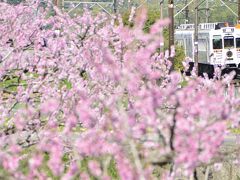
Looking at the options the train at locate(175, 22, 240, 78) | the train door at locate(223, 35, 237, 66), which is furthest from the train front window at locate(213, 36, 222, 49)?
the train door at locate(223, 35, 237, 66)

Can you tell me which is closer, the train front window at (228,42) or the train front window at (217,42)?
the train front window at (217,42)

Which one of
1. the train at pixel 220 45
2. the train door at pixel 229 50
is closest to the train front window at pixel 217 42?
the train at pixel 220 45

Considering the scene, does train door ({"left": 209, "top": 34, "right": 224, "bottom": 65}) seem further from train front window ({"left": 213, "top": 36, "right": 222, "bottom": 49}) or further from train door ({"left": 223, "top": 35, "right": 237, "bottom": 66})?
train door ({"left": 223, "top": 35, "right": 237, "bottom": 66})

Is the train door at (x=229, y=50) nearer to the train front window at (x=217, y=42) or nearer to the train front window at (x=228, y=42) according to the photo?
the train front window at (x=228, y=42)

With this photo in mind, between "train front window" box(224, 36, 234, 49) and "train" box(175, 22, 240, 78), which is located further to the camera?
"train front window" box(224, 36, 234, 49)

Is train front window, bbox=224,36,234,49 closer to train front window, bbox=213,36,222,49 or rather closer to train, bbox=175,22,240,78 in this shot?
train, bbox=175,22,240,78

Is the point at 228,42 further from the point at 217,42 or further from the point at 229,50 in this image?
the point at 217,42

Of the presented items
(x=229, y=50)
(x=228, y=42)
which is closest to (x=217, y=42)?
(x=228, y=42)

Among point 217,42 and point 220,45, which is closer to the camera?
point 217,42

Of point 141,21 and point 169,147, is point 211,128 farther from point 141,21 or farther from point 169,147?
point 141,21

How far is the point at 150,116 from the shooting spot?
3.23 metres

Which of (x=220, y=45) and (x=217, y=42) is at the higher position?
(x=217, y=42)

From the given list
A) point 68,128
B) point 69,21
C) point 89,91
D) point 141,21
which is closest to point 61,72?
point 89,91

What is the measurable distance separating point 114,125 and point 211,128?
0.55m
